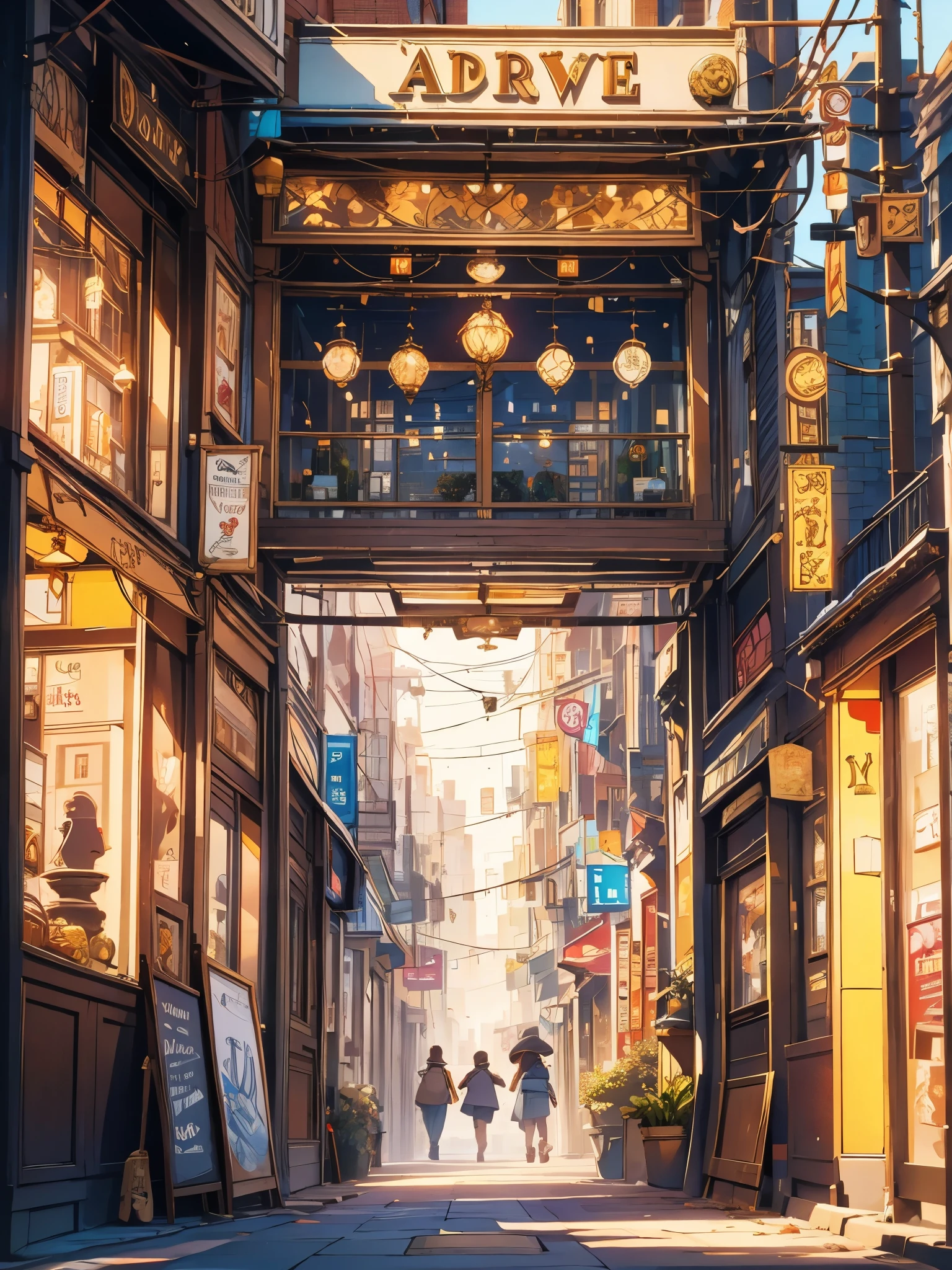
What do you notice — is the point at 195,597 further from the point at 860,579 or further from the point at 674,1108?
the point at 674,1108

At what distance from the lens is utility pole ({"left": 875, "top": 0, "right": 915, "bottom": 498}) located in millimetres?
12133

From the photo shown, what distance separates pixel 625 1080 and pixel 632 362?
10754mm

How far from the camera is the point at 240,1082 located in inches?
547

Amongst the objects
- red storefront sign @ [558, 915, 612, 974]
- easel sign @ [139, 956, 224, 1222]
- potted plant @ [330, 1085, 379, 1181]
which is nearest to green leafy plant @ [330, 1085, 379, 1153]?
potted plant @ [330, 1085, 379, 1181]

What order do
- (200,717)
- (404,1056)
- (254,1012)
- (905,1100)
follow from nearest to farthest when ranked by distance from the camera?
(905,1100)
(200,717)
(254,1012)
(404,1056)

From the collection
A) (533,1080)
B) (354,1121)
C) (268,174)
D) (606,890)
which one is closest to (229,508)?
(268,174)

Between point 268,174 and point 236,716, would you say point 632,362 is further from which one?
point 236,716

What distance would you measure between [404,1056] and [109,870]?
161 ft

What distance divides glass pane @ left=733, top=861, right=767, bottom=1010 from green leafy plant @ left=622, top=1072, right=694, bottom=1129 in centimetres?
207

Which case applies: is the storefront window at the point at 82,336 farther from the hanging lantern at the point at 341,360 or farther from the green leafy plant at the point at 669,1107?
the green leafy plant at the point at 669,1107

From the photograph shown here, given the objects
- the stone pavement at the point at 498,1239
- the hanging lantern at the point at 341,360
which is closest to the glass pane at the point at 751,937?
the stone pavement at the point at 498,1239

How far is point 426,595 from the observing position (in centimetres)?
1898

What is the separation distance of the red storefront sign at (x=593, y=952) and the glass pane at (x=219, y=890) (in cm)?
2356

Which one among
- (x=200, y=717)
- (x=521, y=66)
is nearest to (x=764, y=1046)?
(x=200, y=717)
